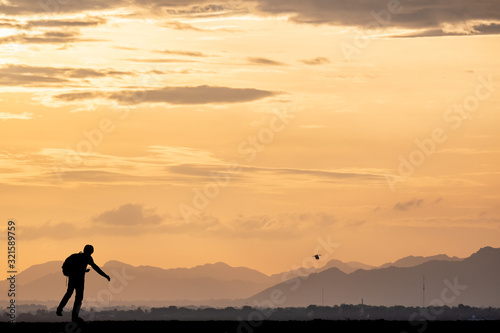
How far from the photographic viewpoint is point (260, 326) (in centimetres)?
4000

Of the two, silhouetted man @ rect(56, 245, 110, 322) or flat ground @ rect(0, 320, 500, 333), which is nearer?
flat ground @ rect(0, 320, 500, 333)

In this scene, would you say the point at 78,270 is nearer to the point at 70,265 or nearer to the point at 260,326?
the point at 70,265

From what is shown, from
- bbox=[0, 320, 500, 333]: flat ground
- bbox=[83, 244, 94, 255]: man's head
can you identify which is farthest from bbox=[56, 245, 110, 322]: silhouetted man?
bbox=[0, 320, 500, 333]: flat ground

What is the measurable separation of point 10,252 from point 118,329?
60.0 ft

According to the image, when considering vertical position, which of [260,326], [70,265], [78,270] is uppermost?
[70,265]

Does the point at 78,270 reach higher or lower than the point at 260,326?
higher

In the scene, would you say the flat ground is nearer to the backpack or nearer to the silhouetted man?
the silhouetted man

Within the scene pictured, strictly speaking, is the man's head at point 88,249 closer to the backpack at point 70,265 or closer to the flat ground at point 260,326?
the backpack at point 70,265

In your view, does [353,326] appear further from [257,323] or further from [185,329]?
[185,329]

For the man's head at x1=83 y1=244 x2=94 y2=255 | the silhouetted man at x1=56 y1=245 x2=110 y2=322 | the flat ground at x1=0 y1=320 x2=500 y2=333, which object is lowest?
the flat ground at x1=0 y1=320 x2=500 y2=333

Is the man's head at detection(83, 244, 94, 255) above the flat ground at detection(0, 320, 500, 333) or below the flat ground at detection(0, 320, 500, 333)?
above

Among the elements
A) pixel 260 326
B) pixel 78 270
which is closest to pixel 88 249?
pixel 78 270

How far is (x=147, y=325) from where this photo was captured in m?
40.8

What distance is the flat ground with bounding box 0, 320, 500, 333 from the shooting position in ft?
125
